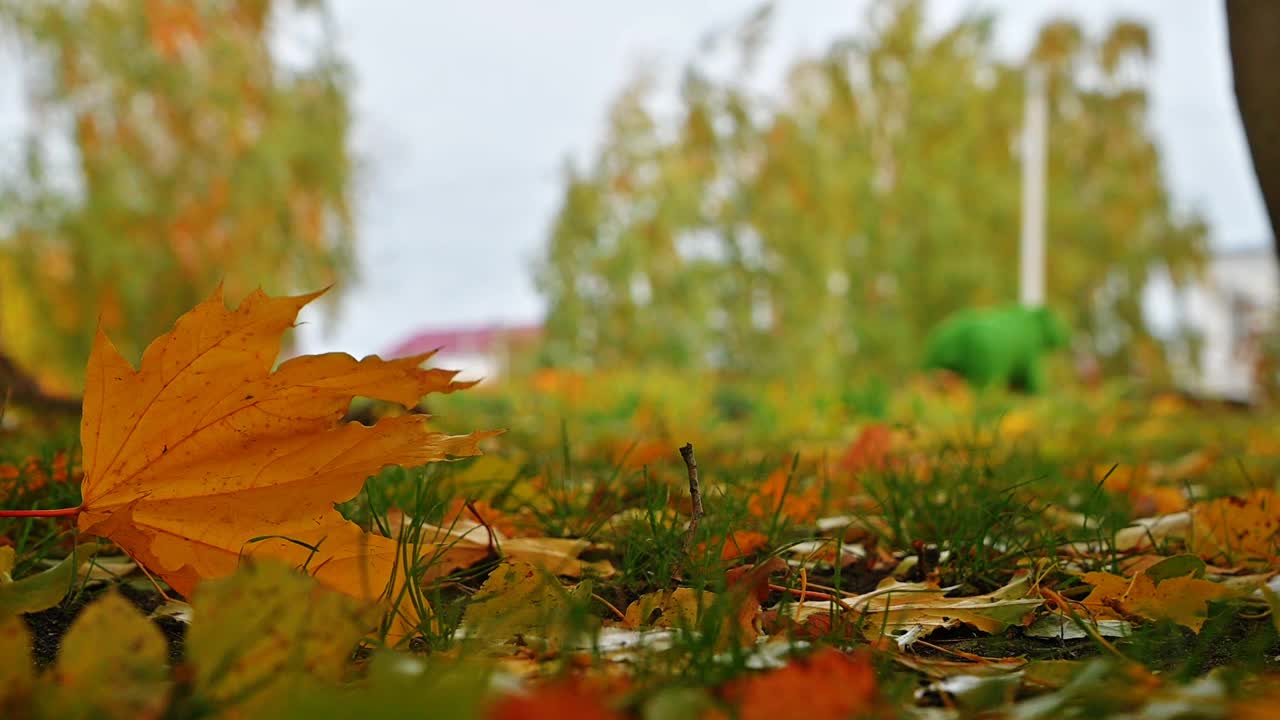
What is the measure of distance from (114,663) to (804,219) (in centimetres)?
1024

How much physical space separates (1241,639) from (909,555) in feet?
1.29

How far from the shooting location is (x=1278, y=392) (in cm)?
1013

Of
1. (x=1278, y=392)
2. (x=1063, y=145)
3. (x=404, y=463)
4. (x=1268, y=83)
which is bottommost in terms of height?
(x=1278, y=392)

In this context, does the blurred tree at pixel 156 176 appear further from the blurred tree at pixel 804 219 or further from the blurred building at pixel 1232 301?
the blurred building at pixel 1232 301

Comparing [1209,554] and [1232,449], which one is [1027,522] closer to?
[1209,554]

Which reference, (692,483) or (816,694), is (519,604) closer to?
(692,483)

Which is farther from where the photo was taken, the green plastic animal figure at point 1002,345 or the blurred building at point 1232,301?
the blurred building at point 1232,301

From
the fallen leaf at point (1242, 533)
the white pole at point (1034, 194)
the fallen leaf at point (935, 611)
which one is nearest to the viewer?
the fallen leaf at point (935, 611)

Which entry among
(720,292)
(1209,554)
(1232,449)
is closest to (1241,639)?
(1209,554)

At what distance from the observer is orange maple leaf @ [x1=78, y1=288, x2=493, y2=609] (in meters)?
0.78

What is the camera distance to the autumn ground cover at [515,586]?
1.80 feet

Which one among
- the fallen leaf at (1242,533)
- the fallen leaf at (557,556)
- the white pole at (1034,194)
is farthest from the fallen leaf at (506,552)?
the white pole at (1034,194)

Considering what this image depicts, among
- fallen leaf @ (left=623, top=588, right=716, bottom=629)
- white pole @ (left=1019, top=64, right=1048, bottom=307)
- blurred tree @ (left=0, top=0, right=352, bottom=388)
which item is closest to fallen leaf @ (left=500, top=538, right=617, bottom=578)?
fallen leaf @ (left=623, top=588, right=716, bottom=629)

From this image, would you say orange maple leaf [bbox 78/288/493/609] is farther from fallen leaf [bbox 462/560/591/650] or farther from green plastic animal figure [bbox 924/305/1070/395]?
green plastic animal figure [bbox 924/305/1070/395]
